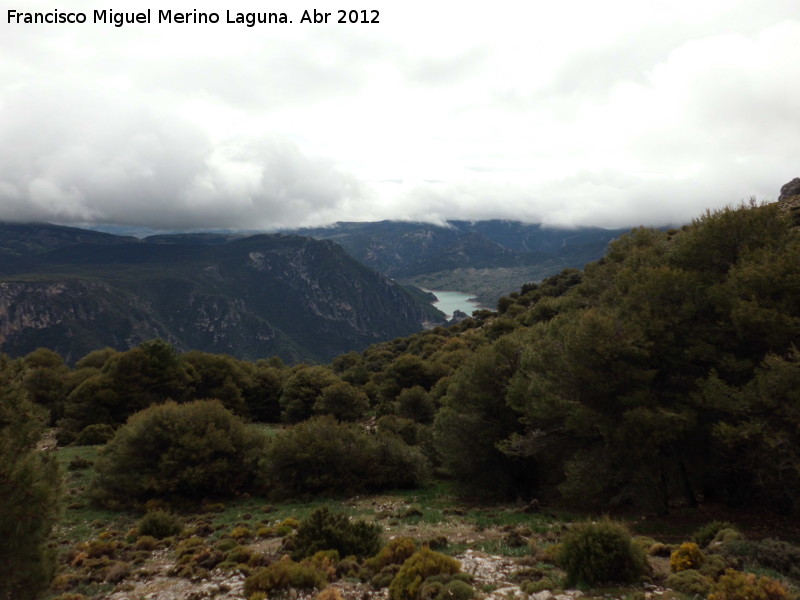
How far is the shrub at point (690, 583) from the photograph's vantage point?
8.38m

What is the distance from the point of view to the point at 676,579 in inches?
349

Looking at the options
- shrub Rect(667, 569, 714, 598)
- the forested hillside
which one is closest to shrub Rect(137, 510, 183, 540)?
the forested hillside

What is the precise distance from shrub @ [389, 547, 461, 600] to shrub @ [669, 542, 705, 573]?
495 cm

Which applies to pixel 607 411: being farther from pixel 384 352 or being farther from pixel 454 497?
pixel 384 352

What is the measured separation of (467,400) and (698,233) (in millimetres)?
14025

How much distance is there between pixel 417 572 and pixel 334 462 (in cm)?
1678

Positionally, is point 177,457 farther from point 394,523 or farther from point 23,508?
point 23,508

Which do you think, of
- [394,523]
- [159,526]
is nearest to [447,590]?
[394,523]

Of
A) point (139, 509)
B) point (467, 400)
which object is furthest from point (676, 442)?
point (139, 509)

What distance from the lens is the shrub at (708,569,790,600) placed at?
718cm

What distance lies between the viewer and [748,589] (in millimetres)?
7266

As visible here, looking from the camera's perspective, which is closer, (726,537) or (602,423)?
(726,537)

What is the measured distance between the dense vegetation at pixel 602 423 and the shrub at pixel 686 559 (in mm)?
850

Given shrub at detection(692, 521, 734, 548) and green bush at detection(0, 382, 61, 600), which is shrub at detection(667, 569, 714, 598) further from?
green bush at detection(0, 382, 61, 600)
